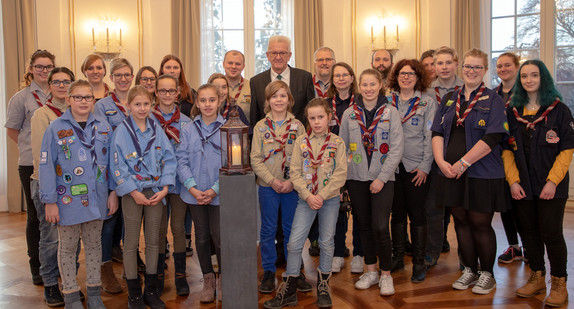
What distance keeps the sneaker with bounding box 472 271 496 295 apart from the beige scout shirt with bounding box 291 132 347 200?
115 cm

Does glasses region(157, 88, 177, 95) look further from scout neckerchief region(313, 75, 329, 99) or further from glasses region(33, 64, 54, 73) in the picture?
scout neckerchief region(313, 75, 329, 99)

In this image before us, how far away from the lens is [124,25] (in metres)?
6.66

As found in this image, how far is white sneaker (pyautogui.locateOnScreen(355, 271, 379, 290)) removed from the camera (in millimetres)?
3346

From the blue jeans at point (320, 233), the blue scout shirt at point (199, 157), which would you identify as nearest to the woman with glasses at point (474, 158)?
the blue jeans at point (320, 233)

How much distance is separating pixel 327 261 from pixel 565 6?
5408 mm

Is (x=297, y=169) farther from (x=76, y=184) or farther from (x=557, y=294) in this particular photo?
(x=557, y=294)

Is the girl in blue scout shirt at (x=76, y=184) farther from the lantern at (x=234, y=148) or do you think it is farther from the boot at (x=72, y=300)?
the lantern at (x=234, y=148)

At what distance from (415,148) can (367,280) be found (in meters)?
0.97

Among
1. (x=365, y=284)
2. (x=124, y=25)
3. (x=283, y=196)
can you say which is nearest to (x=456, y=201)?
(x=365, y=284)

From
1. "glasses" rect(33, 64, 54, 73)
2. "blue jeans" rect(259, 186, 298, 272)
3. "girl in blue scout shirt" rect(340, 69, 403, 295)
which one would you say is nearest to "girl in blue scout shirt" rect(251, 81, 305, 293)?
"blue jeans" rect(259, 186, 298, 272)

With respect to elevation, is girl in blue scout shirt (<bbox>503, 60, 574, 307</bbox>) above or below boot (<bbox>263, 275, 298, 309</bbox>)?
above

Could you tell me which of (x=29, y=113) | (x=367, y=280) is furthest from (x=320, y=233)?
(x=29, y=113)

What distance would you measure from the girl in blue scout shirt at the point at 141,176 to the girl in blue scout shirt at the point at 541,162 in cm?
220

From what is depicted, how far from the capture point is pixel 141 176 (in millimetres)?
2932
